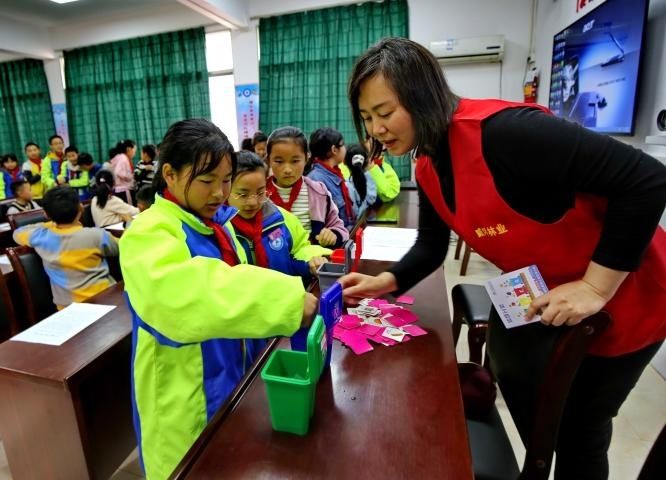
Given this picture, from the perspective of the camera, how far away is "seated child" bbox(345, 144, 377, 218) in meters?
2.66

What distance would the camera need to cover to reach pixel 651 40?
82.2 inches

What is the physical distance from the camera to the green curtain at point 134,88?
584 cm

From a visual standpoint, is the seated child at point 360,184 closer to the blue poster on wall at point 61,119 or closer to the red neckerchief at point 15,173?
the red neckerchief at point 15,173

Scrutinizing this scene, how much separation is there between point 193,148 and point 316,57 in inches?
193

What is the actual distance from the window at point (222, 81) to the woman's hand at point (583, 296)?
5.62m

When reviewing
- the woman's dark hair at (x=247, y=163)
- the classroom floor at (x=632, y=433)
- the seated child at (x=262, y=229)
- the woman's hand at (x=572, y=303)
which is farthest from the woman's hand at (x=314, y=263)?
the classroom floor at (x=632, y=433)

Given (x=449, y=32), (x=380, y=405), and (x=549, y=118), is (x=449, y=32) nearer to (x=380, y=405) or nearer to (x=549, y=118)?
(x=549, y=118)

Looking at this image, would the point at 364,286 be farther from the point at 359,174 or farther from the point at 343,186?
the point at 359,174

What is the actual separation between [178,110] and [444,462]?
254 inches

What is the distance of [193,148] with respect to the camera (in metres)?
0.85

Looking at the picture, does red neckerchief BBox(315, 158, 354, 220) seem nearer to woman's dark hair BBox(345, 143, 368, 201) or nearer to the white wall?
woman's dark hair BBox(345, 143, 368, 201)

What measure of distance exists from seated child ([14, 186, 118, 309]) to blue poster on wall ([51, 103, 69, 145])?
20.6ft

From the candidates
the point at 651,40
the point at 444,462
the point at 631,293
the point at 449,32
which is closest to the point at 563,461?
the point at 631,293

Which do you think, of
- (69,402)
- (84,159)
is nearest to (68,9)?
(84,159)
